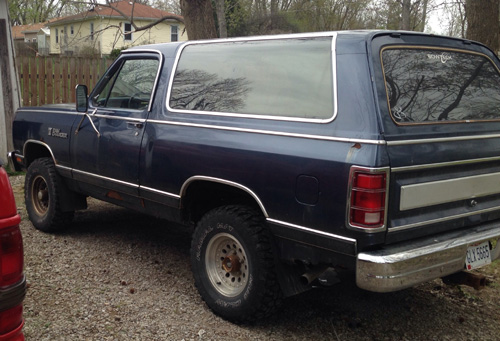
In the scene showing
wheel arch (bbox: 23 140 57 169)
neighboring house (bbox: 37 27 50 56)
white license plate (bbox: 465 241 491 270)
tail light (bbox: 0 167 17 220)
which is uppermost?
neighboring house (bbox: 37 27 50 56)

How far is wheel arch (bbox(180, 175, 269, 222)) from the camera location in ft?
12.6

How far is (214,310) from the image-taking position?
13.3 ft

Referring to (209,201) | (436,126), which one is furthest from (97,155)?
(436,126)

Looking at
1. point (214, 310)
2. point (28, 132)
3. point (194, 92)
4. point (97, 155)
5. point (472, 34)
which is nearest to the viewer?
point (214, 310)

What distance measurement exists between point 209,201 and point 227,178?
2.06 ft

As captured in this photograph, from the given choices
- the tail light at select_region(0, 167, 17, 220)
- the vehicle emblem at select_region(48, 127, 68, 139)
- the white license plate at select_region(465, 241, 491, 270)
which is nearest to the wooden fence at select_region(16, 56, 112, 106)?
the vehicle emblem at select_region(48, 127, 68, 139)

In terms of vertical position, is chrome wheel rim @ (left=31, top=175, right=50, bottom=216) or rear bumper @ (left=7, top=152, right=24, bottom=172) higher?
rear bumper @ (left=7, top=152, right=24, bottom=172)

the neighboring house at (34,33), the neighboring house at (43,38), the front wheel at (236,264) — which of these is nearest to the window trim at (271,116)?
the front wheel at (236,264)

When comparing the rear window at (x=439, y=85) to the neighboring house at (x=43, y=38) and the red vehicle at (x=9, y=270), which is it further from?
the neighboring house at (x=43, y=38)

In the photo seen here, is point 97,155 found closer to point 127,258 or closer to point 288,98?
point 127,258

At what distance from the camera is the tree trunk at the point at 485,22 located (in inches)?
260

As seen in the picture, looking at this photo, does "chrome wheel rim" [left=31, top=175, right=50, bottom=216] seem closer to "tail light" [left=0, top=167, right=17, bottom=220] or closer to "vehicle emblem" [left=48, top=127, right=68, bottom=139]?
"vehicle emblem" [left=48, top=127, right=68, bottom=139]

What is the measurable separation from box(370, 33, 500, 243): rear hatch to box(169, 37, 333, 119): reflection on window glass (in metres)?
0.42

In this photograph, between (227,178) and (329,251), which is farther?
(227,178)
